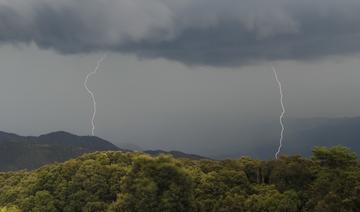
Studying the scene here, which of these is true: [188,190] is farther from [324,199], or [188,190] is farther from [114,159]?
[114,159]

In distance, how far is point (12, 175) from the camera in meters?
107

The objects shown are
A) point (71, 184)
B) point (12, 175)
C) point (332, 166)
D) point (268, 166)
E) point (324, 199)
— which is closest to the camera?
point (324, 199)

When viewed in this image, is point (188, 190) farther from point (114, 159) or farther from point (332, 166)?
point (114, 159)

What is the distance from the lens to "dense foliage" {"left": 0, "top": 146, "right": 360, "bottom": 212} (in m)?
56.6

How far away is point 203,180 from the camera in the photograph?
66.9m

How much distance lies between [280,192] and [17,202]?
37962 mm

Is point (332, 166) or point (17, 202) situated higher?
point (332, 166)


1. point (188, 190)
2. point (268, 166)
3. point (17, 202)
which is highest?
point (268, 166)

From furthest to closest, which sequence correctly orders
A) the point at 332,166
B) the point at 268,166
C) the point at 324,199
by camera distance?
the point at 268,166 < the point at 332,166 < the point at 324,199

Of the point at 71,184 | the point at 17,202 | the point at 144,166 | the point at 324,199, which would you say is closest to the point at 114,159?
the point at 71,184

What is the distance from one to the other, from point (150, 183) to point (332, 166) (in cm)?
1956

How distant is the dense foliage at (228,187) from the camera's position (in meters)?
56.6

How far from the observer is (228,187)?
63.8 meters

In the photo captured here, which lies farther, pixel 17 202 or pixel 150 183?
pixel 17 202
